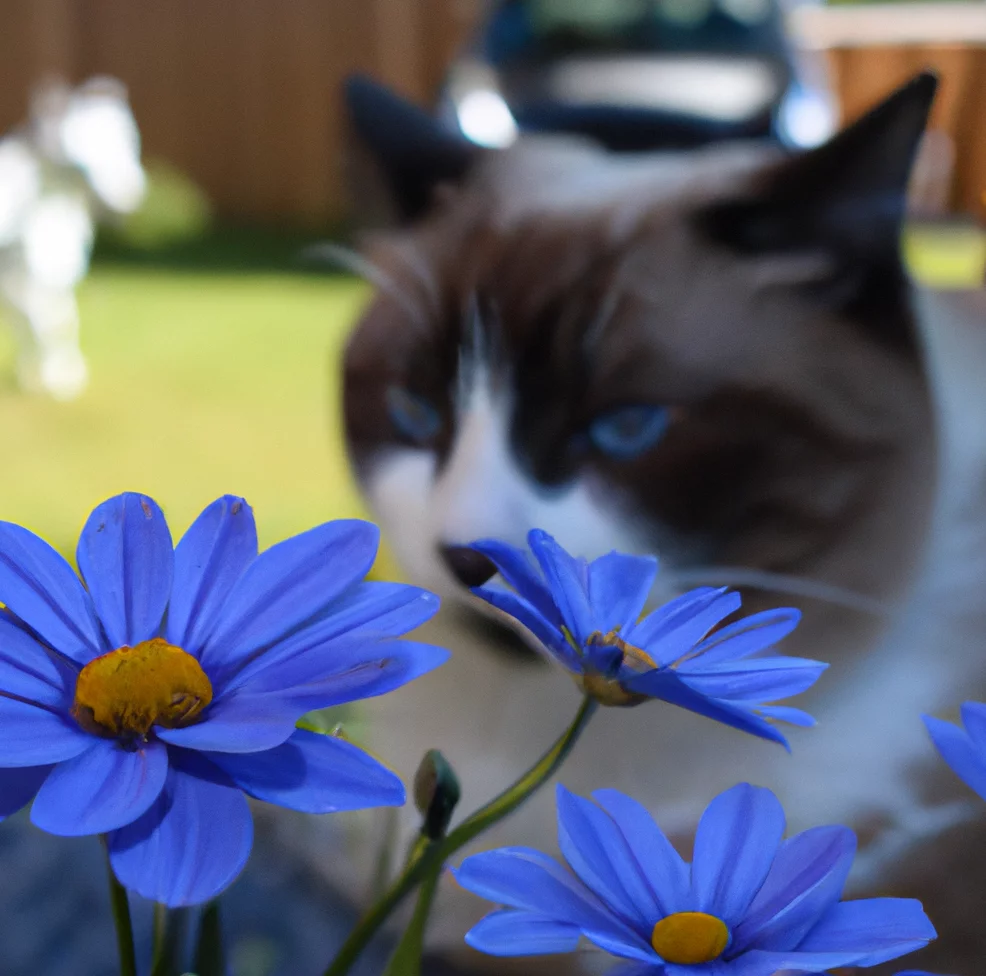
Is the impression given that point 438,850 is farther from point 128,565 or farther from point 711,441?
point 711,441

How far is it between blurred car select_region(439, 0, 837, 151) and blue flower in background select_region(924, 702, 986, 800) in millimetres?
1033

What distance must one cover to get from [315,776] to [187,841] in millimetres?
19

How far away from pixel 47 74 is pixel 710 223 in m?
4.30

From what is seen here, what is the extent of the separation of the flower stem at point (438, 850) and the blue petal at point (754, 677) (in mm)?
18

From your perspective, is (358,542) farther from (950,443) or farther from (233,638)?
(950,443)

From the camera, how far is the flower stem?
17 centimetres

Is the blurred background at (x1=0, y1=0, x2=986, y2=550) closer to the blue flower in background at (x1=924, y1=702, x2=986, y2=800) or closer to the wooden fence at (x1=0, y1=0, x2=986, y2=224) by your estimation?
the wooden fence at (x1=0, y1=0, x2=986, y2=224)

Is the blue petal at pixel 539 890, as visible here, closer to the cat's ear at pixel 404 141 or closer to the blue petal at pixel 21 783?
the blue petal at pixel 21 783

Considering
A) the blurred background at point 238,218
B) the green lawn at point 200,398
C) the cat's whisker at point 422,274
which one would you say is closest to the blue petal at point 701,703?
the cat's whisker at point 422,274

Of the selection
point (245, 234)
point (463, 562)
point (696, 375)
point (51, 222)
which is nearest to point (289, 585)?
point (463, 562)

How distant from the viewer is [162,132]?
4309 mm

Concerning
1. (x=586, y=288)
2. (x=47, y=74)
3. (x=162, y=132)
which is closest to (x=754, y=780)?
(x=586, y=288)

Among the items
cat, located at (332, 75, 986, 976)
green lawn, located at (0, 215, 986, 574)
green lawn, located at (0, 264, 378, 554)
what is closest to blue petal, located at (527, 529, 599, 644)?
cat, located at (332, 75, 986, 976)

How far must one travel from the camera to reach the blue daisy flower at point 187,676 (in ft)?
0.50
